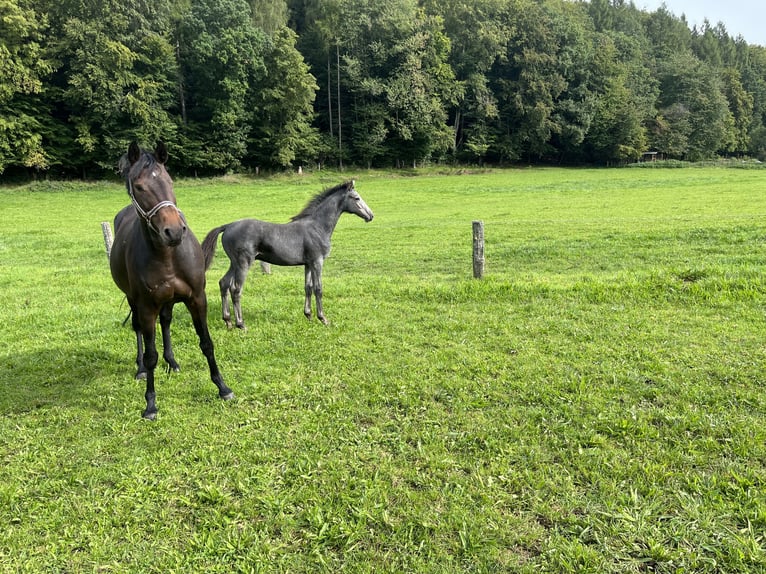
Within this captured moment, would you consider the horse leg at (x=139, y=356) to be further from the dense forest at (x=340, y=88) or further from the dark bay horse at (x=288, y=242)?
the dense forest at (x=340, y=88)

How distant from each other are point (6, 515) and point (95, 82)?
43708 millimetres

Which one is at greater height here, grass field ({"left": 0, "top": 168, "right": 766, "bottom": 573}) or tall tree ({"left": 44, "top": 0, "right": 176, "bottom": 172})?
tall tree ({"left": 44, "top": 0, "right": 176, "bottom": 172})

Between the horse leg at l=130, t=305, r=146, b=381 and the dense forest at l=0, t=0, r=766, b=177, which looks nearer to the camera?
the horse leg at l=130, t=305, r=146, b=381

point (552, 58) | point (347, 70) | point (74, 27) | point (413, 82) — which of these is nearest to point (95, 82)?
point (74, 27)

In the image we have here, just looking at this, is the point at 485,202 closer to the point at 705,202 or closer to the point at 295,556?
the point at 705,202

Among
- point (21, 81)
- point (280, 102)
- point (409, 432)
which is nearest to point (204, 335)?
point (409, 432)

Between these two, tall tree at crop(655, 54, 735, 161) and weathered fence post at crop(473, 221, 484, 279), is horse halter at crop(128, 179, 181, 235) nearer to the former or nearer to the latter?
weathered fence post at crop(473, 221, 484, 279)

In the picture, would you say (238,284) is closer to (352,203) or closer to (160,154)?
(352,203)

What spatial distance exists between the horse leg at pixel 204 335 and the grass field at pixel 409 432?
187 millimetres

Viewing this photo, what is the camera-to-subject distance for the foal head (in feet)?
12.4

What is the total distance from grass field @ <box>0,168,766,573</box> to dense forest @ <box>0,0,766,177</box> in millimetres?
36580

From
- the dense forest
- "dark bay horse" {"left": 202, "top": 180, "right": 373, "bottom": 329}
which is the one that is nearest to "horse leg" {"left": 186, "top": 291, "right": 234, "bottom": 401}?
"dark bay horse" {"left": 202, "top": 180, "right": 373, "bottom": 329}

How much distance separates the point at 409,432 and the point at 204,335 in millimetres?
2430

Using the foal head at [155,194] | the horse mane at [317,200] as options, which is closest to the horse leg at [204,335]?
the foal head at [155,194]
